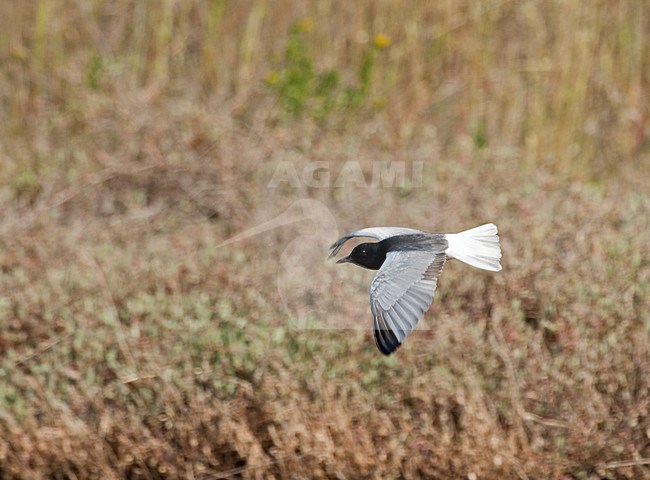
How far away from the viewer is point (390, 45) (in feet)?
15.2

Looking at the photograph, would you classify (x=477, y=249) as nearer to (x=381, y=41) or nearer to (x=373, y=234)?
(x=373, y=234)

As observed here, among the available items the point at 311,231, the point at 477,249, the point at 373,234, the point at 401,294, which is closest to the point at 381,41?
the point at 311,231

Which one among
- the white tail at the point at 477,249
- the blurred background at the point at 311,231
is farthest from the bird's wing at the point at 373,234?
the blurred background at the point at 311,231

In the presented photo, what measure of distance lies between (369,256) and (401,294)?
0.21m

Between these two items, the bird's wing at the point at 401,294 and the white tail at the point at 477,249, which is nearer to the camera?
the bird's wing at the point at 401,294

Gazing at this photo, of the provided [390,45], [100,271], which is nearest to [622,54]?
[390,45]

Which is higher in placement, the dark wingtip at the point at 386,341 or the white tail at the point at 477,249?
the white tail at the point at 477,249

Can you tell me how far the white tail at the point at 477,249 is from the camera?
1.68 meters

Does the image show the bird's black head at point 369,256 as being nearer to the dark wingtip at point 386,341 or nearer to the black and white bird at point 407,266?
the black and white bird at point 407,266

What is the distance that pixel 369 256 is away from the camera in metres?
1.83

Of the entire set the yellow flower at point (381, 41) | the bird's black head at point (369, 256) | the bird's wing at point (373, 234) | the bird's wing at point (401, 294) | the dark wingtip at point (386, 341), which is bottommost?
the dark wingtip at point (386, 341)

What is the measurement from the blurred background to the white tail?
0.73 metres

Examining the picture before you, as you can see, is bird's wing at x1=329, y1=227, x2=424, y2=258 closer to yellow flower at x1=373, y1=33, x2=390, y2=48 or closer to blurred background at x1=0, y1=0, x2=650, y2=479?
blurred background at x1=0, y1=0, x2=650, y2=479

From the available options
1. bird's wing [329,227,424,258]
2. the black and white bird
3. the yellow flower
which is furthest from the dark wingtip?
the yellow flower
